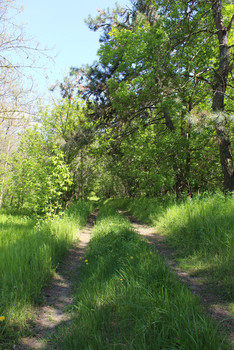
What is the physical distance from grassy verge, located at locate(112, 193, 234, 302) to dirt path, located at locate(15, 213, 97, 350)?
2030 mm

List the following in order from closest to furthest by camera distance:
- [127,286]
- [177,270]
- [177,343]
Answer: [177,343], [127,286], [177,270]

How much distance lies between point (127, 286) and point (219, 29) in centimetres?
742

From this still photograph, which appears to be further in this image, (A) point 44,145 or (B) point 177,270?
(A) point 44,145

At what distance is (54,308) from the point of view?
2.80 meters

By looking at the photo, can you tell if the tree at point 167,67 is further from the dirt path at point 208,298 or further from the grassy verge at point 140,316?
the grassy verge at point 140,316

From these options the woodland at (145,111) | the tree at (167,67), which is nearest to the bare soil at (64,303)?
the woodland at (145,111)

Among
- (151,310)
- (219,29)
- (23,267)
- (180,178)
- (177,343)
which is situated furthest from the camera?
(180,178)

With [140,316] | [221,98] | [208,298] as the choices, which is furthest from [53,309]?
[221,98]

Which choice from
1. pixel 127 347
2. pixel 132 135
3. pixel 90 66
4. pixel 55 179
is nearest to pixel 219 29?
pixel 132 135

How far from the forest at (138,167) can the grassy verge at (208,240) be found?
0.03 meters

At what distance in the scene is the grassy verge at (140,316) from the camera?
5.41 ft

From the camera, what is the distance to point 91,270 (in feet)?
11.6

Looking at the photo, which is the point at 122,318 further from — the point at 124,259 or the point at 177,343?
the point at 124,259

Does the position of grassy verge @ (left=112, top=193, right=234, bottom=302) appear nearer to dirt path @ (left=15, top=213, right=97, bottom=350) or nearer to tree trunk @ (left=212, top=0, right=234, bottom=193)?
tree trunk @ (left=212, top=0, right=234, bottom=193)
